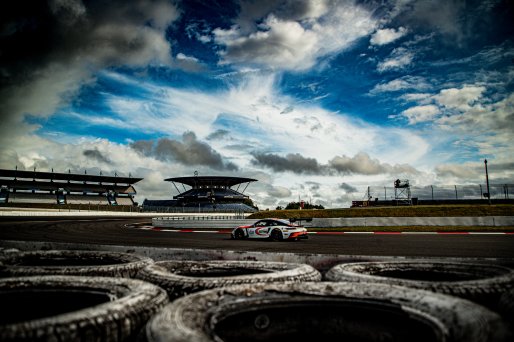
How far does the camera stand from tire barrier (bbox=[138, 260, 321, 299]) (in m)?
2.52

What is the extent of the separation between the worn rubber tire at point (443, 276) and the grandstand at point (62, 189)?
75797mm

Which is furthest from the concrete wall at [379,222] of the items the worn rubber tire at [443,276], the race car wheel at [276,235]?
the worn rubber tire at [443,276]

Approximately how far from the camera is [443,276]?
10.8 feet

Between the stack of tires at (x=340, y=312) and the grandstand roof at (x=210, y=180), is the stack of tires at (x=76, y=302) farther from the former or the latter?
the grandstand roof at (x=210, y=180)

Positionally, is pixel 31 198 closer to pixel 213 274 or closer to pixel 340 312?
pixel 213 274

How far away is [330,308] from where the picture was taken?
209cm

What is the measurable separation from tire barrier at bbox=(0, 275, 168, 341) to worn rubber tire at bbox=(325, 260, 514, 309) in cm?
Answer: 159

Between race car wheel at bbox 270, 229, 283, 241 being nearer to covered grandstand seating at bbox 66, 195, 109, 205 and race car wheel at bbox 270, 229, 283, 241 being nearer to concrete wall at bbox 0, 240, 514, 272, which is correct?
concrete wall at bbox 0, 240, 514, 272

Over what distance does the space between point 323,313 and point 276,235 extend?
14.4m

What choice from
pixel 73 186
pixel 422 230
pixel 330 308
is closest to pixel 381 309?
pixel 330 308

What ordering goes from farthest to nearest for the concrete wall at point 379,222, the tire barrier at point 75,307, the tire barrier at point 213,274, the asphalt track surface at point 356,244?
the concrete wall at point 379,222, the asphalt track surface at point 356,244, the tire barrier at point 213,274, the tire barrier at point 75,307

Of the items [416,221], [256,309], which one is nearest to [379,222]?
[416,221]

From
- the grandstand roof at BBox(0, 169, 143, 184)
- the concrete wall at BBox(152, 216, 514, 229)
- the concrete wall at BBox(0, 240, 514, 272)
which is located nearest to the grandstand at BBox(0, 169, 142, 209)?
the grandstand roof at BBox(0, 169, 143, 184)

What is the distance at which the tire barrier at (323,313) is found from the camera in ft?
5.44
